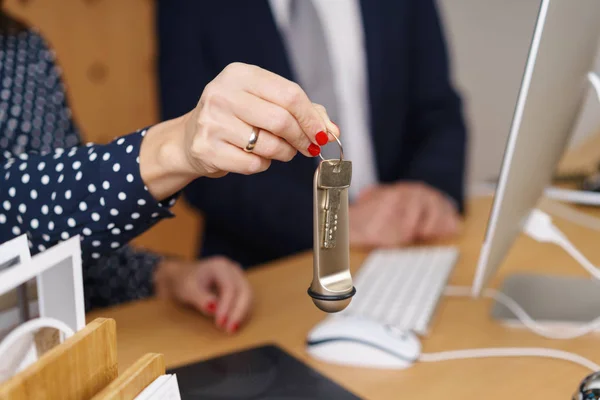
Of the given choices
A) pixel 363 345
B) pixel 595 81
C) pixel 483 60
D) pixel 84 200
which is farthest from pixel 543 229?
pixel 483 60

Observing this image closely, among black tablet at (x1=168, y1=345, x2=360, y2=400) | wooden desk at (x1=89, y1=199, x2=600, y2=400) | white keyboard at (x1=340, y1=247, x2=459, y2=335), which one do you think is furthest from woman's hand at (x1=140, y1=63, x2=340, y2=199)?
white keyboard at (x1=340, y1=247, x2=459, y2=335)

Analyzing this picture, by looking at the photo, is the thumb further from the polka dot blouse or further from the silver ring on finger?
the silver ring on finger

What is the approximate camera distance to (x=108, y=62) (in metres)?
1.88

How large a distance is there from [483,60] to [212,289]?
184 cm

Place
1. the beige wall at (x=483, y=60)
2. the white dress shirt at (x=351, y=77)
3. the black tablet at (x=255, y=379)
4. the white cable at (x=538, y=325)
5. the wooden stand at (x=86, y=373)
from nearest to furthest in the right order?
the wooden stand at (x=86, y=373) → the black tablet at (x=255, y=379) → the white cable at (x=538, y=325) → the white dress shirt at (x=351, y=77) → the beige wall at (x=483, y=60)

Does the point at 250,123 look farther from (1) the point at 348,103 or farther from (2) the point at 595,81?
(1) the point at 348,103

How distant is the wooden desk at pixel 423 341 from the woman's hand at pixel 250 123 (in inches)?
4.4

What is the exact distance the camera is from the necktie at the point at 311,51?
1206 millimetres

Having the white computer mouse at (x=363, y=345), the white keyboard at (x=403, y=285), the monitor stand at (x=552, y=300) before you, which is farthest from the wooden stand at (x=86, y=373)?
the monitor stand at (x=552, y=300)

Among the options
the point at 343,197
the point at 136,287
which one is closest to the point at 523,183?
the point at 343,197

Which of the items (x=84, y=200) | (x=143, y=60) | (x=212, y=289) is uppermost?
(x=84, y=200)

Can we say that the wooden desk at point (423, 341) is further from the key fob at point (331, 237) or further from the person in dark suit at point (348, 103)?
the person in dark suit at point (348, 103)

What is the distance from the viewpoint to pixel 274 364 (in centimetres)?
68

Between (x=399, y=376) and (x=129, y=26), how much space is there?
Answer: 1.58 meters
